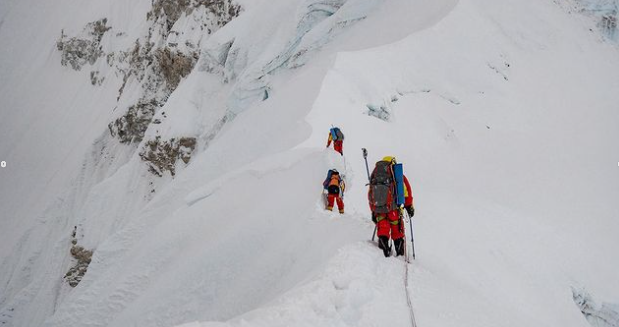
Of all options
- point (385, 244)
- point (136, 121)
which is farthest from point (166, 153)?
point (385, 244)

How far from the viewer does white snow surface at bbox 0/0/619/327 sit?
7750mm

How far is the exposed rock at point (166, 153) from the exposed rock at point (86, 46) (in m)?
38.0

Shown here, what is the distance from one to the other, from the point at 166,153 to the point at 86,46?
4380 centimetres

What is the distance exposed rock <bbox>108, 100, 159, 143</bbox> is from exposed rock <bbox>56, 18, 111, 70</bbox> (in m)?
25.6

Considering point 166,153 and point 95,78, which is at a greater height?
point 95,78

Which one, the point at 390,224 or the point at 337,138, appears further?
the point at 337,138

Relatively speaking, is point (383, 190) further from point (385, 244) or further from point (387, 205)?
point (385, 244)

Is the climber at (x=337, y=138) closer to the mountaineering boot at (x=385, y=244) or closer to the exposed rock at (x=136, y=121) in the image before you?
the mountaineering boot at (x=385, y=244)

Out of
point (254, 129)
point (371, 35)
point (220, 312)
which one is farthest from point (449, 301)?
point (371, 35)

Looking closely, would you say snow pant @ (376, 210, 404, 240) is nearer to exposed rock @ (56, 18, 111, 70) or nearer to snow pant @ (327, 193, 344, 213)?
snow pant @ (327, 193, 344, 213)

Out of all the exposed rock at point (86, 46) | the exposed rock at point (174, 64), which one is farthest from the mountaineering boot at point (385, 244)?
the exposed rock at point (86, 46)

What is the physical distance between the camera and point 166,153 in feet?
108

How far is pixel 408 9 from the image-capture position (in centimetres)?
2291

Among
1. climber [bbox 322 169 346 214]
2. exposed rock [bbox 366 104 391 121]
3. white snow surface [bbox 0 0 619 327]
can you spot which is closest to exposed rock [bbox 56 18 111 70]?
white snow surface [bbox 0 0 619 327]
